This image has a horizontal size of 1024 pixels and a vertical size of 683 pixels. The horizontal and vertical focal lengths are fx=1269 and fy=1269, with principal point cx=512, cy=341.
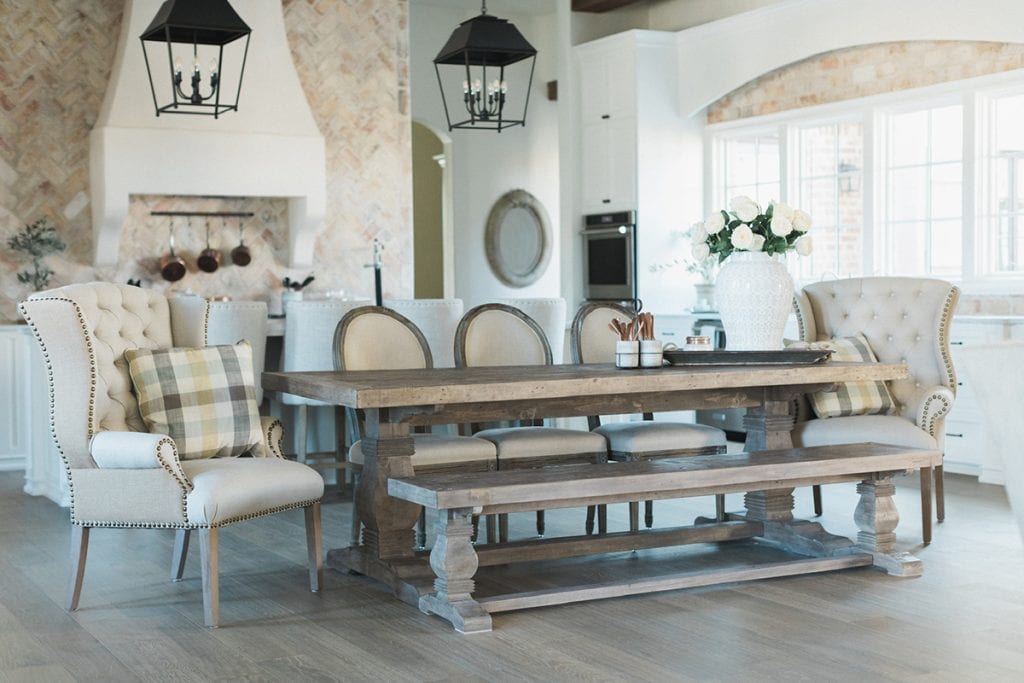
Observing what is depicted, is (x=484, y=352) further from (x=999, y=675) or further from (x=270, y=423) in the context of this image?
(x=999, y=675)

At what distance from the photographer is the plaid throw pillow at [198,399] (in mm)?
4086

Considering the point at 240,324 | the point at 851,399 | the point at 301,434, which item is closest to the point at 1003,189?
the point at 851,399

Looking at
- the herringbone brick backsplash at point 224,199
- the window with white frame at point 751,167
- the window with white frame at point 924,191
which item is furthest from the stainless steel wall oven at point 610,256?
the window with white frame at point 924,191

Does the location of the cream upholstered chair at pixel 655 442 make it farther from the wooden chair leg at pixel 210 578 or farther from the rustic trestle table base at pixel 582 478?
the wooden chair leg at pixel 210 578

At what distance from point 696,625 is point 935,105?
15.3 feet

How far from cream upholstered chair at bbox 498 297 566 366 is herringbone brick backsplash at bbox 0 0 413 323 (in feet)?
10.8

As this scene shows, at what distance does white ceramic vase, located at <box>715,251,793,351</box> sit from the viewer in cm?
476

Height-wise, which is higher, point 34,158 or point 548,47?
point 548,47

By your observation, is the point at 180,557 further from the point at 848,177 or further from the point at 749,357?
the point at 848,177

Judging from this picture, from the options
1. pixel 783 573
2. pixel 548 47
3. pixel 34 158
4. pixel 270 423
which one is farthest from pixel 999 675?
pixel 548 47

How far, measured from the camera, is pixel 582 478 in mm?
3750

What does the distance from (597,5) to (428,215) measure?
362 cm

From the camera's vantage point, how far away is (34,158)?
7.67m

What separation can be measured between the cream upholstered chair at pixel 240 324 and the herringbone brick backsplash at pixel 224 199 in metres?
2.70
